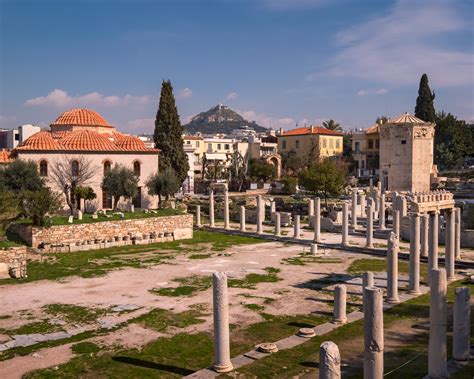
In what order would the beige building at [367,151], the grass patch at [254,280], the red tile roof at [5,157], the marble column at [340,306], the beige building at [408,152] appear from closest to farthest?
the marble column at [340,306]
the grass patch at [254,280]
the red tile roof at [5,157]
the beige building at [408,152]
the beige building at [367,151]

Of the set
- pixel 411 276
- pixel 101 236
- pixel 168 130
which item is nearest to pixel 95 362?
pixel 411 276

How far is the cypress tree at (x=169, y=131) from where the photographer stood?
1839 inches

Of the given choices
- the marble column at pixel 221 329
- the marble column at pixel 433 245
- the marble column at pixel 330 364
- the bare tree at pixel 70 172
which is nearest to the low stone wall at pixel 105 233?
the bare tree at pixel 70 172

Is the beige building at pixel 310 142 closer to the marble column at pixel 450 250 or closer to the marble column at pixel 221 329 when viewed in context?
the marble column at pixel 450 250

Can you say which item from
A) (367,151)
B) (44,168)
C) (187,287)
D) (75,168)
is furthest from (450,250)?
(367,151)

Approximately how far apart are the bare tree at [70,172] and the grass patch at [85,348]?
25400 millimetres

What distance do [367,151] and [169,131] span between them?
34.4 m

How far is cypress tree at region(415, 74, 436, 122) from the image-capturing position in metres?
63.1

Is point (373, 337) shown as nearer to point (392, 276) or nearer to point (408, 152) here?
point (392, 276)

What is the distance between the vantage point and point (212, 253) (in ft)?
83.6

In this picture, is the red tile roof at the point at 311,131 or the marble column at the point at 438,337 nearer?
the marble column at the point at 438,337

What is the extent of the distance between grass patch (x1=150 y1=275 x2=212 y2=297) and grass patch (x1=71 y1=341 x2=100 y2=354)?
4930 mm

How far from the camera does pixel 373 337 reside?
8.70m

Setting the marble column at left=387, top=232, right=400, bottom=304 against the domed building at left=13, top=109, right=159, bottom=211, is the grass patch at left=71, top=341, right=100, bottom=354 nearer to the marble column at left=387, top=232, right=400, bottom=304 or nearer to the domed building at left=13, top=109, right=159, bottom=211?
the marble column at left=387, top=232, right=400, bottom=304
